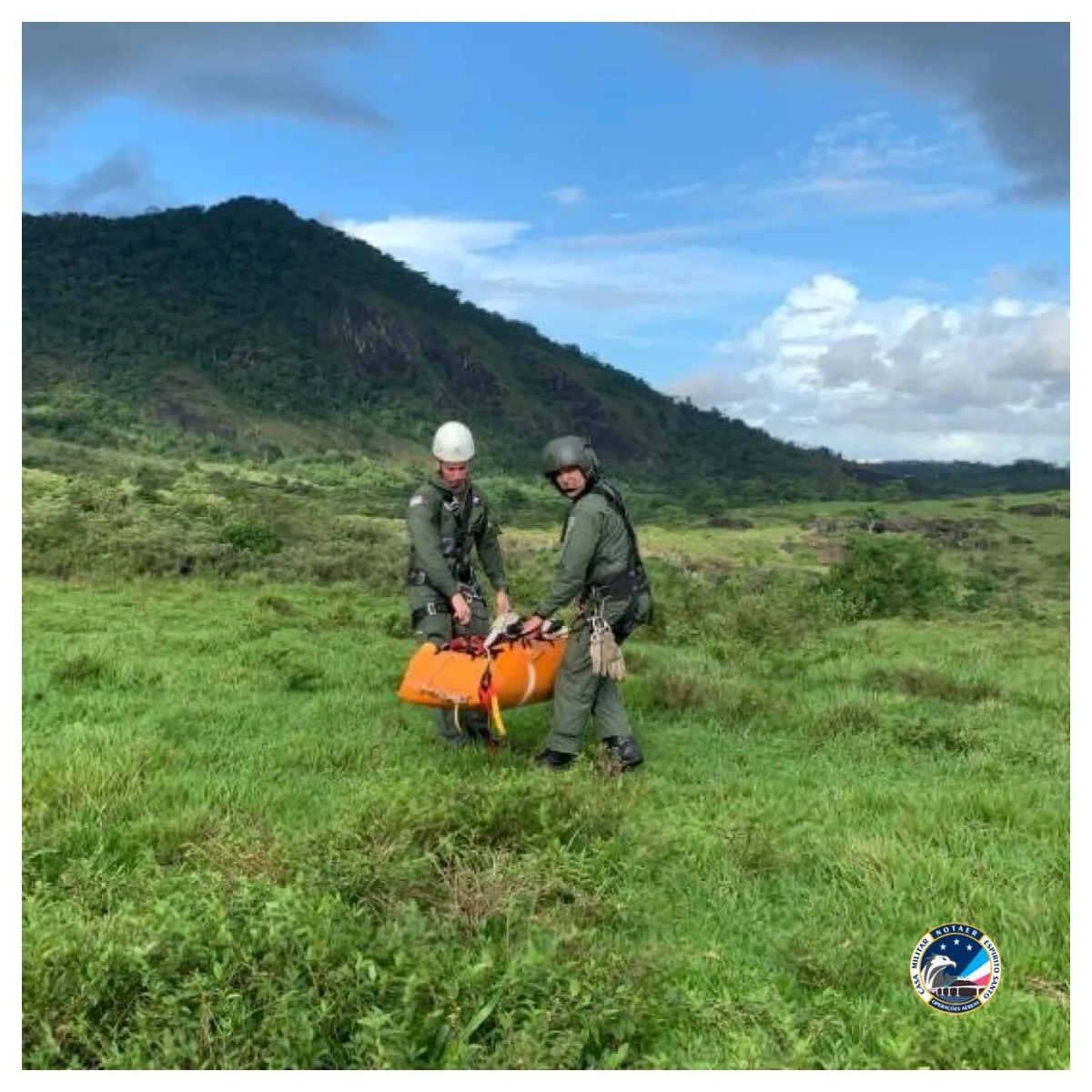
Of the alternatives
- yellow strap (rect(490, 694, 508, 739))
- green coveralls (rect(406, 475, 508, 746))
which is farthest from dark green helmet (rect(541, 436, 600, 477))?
yellow strap (rect(490, 694, 508, 739))

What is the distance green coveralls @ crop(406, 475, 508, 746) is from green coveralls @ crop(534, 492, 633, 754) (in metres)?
0.99

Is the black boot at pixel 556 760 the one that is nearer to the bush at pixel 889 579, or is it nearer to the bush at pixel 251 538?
the bush at pixel 889 579

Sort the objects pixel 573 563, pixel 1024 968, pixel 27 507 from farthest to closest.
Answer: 1. pixel 27 507
2. pixel 573 563
3. pixel 1024 968

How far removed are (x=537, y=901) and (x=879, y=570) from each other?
105ft

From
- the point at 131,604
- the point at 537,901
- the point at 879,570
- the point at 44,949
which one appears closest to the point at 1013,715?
the point at 537,901

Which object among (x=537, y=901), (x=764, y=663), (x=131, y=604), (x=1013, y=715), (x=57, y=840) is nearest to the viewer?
(x=537, y=901)

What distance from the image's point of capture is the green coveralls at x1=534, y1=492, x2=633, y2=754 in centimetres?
785

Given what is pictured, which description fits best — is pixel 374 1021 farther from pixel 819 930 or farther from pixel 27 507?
pixel 27 507

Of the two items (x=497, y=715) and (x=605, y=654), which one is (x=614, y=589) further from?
(x=497, y=715)

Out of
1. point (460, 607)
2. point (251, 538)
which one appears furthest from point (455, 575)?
point (251, 538)

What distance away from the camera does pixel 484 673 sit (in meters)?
7.68
